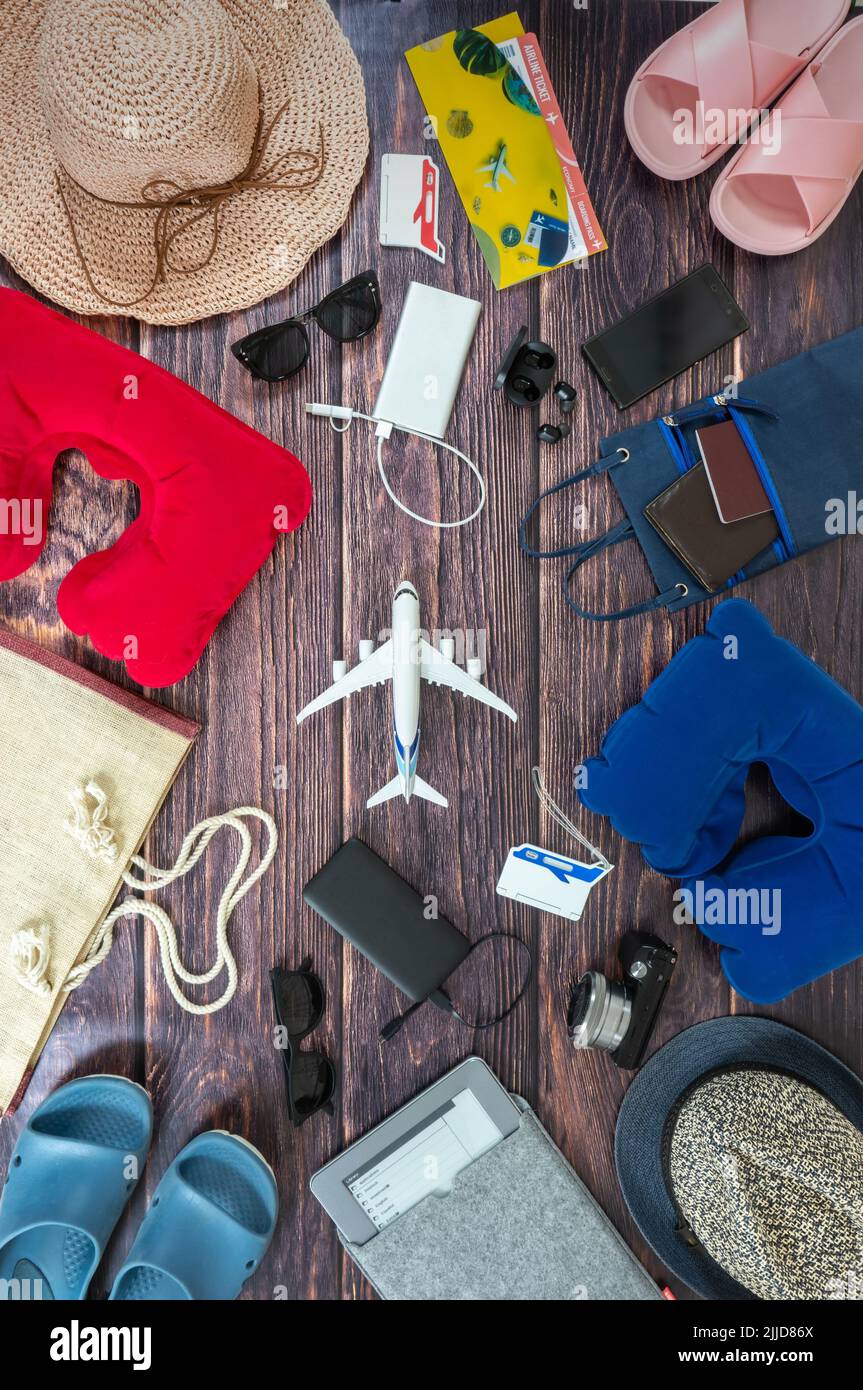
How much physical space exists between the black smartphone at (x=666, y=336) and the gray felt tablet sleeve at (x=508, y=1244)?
88 cm

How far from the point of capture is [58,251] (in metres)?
0.88

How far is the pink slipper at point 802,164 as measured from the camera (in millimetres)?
868

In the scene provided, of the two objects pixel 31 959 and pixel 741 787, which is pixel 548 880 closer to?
pixel 741 787

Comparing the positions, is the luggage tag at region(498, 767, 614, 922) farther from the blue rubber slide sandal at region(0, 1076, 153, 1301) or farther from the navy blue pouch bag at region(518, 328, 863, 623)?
the blue rubber slide sandal at region(0, 1076, 153, 1301)

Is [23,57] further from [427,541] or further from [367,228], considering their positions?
[427,541]

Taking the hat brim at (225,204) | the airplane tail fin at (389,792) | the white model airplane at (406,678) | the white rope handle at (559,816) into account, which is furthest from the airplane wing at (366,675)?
the hat brim at (225,204)

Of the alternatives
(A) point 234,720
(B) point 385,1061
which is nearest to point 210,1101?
(B) point 385,1061

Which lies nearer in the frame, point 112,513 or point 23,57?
point 23,57

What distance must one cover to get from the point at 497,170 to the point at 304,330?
0.29 metres

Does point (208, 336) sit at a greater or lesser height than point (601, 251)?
lesser

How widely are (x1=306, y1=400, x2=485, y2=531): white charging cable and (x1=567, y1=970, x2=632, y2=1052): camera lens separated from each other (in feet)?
1.81

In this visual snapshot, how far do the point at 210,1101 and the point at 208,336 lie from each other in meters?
0.89

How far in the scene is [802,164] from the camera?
87 cm

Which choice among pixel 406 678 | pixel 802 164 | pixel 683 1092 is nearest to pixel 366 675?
pixel 406 678
